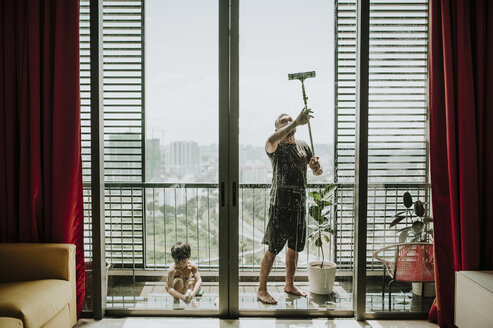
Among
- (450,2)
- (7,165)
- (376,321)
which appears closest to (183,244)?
(7,165)

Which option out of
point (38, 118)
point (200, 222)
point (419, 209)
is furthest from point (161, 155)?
point (419, 209)

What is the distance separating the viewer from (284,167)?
275 cm

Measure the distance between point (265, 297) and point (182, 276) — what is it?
0.64m

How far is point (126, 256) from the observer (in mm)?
2863

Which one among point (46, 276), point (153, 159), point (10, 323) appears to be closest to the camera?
point (10, 323)

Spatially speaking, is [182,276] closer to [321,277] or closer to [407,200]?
[321,277]

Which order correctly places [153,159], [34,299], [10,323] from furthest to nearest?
[153,159] < [34,299] < [10,323]

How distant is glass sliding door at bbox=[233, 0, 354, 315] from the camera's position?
272cm

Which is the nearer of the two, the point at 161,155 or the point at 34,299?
the point at 34,299

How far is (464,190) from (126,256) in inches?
96.6

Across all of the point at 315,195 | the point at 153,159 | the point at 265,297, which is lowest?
the point at 265,297

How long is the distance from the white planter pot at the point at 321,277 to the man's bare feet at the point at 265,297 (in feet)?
1.00

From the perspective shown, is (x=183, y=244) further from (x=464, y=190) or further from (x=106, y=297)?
(x=464, y=190)

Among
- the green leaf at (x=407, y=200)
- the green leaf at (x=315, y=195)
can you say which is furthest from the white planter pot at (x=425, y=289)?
the green leaf at (x=315, y=195)
